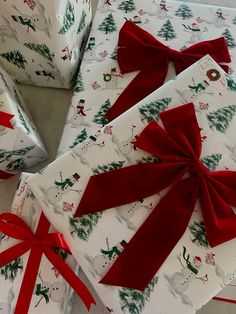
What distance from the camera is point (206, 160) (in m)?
0.73

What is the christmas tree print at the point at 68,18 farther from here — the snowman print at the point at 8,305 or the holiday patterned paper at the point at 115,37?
the snowman print at the point at 8,305

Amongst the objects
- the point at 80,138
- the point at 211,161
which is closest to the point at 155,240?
the point at 211,161

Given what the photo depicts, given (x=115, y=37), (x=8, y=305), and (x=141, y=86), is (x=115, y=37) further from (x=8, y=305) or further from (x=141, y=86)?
(x=8, y=305)

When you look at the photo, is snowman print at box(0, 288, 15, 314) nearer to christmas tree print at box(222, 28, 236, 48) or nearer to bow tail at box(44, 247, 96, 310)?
bow tail at box(44, 247, 96, 310)

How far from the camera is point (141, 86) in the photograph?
871mm

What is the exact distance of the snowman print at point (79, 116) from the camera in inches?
33.6

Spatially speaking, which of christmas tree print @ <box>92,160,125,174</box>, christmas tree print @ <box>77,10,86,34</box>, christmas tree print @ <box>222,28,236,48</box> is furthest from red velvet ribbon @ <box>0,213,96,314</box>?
christmas tree print @ <box>222,28,236,48</box>

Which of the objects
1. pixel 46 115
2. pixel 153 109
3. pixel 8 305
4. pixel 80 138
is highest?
pixel 153 109

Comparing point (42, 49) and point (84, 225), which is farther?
point (42, 49)

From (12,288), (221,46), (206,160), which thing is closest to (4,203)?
(12,288)

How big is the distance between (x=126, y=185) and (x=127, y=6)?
0.49 meters

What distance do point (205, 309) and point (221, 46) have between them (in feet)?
1.98

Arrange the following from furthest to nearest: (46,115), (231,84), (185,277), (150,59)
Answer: (46,115) → (150,59) → (231,84) → (185,277)

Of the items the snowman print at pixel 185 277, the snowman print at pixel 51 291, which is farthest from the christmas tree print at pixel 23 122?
the snowman print at pixel 185 277
